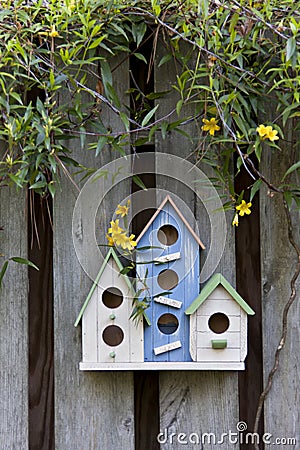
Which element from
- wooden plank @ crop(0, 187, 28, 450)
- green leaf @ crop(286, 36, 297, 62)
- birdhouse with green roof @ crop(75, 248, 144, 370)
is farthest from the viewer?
wooden plank @ crop(0, 187, 28, 450)

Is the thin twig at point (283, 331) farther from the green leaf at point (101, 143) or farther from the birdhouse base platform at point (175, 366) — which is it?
the green leaf at point (101, 143)

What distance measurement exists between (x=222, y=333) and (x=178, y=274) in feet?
0.62

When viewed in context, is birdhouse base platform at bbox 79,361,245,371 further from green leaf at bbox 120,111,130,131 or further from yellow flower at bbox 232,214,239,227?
green leaf at bbox 120,111,130,131

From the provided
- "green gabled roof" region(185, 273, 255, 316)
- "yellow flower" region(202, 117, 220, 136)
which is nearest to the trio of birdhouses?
"green gabled roof" region(185, 273, 255, 316)

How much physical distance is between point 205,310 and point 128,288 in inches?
8.2

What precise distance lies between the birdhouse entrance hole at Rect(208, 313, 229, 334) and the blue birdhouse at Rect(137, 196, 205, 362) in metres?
0.09

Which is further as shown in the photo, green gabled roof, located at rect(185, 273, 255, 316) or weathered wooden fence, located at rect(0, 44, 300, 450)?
weathered wooden fence, located at rect(0, 44, 300, 450)

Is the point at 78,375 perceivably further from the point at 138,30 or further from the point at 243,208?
the point at 138,30

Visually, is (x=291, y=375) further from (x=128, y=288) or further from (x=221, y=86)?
(x=221, y=86)

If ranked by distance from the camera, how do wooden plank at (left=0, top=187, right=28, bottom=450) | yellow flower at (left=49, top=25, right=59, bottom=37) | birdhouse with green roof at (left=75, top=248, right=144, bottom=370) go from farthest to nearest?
1. wooden plank at (left=0, top=187, right=28, bottom=450)
2. birdhouse with green roof at (left=75, top=248, right=144, bottom=370)
3. yellow flower at (left=49, top=25, right=59, bottom=37)

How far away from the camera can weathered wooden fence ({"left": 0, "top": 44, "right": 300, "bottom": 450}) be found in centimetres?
201

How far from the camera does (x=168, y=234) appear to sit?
197 centimetres

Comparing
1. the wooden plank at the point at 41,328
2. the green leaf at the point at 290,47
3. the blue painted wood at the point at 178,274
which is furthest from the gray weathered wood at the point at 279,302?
the wooden plank at the point at 41,328

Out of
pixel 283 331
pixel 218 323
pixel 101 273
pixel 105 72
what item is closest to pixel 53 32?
pixel 105 72
